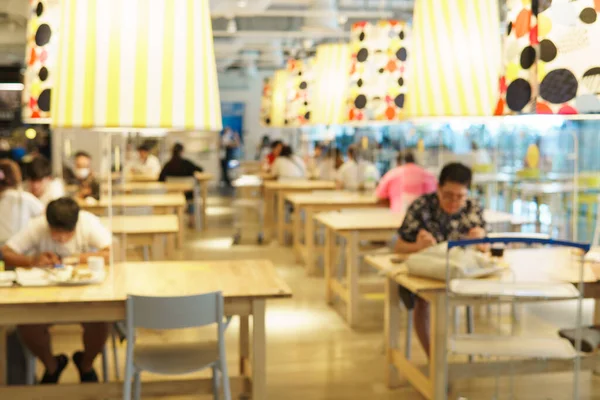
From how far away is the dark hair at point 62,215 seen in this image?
4.18m

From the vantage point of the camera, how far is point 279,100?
1477 centimetres

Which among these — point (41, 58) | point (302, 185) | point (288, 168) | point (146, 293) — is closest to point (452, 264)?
point (146, 293)

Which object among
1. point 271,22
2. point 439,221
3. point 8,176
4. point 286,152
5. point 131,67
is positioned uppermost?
point 271,22

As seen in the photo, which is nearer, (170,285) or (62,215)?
(170,285)

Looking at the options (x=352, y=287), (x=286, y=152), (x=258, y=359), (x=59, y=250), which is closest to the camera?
(x=258, y=359)

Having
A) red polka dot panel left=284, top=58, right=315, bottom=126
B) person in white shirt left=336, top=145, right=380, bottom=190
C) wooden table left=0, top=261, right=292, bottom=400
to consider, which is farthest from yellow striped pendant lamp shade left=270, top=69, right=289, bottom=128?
wooden table left=0, top=261, right=292, bottom=400

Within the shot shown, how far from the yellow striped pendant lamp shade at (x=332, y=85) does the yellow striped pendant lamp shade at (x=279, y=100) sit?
457 cm

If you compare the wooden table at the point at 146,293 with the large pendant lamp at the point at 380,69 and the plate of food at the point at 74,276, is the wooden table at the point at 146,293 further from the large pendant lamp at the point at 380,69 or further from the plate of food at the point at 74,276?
the large pendant lamp at the point at 380,69

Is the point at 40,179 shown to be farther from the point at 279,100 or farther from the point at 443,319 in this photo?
the point at 279,100

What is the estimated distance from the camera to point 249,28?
49.9ft

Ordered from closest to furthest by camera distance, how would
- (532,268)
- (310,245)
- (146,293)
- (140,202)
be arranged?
(146,293) → (532,268) → (140,202) → (310,245)

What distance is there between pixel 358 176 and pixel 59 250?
5.57 meters

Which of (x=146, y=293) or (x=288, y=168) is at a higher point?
(x=288, y=168)

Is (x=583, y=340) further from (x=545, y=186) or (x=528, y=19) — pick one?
(x=545, y=186)
